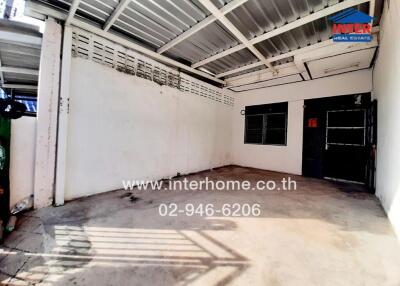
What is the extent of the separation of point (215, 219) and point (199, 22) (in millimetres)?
3140

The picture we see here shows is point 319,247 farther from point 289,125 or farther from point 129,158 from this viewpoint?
point 289,125

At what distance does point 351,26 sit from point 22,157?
18.2 ft

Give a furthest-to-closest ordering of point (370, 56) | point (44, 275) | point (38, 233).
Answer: point (370, 56) < point (38, 233) < point (44, 275)

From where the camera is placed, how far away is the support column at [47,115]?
2715 mm

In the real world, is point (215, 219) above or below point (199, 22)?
below

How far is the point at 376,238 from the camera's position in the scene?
6.97 feet

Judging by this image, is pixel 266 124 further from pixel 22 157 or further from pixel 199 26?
pixel 22 157

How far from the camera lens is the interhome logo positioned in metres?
2.92

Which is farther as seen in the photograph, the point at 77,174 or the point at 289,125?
the point at 289,125

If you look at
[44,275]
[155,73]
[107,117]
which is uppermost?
[155,73]

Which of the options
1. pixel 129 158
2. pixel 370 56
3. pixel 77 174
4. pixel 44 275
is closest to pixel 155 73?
pixel 129 158

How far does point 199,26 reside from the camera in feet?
10.4

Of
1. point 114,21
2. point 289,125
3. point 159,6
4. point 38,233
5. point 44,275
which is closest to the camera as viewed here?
point 44,275

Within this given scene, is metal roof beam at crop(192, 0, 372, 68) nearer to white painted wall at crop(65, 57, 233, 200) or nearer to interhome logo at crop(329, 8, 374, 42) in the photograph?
interhome logo at crop(329, 8, 374, 42)
